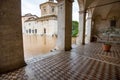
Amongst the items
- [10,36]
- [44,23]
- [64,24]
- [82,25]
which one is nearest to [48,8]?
[44,23]

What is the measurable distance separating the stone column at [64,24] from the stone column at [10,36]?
3310 mm

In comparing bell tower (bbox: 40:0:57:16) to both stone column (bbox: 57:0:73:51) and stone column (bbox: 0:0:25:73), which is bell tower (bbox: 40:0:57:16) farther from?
stone column (bbox: 0:0:25:73)

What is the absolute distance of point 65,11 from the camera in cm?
621

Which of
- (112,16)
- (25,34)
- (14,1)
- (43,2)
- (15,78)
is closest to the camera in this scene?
(15,78)

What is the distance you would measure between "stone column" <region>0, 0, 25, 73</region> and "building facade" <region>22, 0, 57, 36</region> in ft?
58.2

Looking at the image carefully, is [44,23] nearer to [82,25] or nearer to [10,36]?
[82,25]

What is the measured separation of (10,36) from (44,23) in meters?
20.2

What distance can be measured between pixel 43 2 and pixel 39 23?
7.66 metres

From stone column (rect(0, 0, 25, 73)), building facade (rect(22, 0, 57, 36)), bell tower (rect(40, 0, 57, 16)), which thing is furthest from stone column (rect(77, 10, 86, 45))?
bell tower (rect(40, 0, 57, 16))

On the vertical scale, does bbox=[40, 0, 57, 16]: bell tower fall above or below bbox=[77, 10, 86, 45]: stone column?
above

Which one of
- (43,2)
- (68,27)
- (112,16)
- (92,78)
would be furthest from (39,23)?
(92,78)

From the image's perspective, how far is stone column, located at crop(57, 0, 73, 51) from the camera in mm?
A: 6263

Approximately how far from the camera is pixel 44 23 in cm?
2308

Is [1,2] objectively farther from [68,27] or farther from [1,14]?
[68,27]
